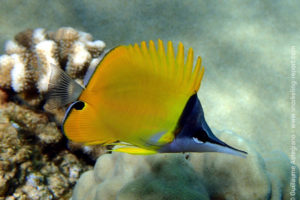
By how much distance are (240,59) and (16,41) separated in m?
2.61

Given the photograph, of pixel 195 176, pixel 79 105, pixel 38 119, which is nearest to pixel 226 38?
pixel 195 176

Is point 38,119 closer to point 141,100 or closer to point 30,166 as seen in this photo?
point 30,166

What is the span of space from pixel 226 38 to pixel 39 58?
2.22 m

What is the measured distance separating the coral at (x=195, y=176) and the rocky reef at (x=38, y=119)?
42 cm

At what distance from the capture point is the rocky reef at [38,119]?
191 cm

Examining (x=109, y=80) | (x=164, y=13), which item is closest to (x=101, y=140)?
(x=109, y=80)

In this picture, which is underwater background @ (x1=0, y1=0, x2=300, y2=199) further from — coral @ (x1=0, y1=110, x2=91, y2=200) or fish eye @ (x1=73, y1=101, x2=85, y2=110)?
fish eye @ (x1=73, y1=101, x2=85, y2=110)

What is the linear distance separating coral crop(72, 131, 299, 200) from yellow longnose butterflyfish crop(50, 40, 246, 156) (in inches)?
28.0

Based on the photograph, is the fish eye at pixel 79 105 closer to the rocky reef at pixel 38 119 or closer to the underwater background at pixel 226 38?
the rocky reef at pixel 38 119

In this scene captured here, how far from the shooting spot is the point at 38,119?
229cm

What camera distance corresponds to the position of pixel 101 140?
0.97 meters

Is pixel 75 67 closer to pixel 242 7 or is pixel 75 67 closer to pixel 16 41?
pixel 16 41

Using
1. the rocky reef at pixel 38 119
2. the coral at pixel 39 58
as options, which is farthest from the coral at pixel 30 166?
the coral at pixel 39 58

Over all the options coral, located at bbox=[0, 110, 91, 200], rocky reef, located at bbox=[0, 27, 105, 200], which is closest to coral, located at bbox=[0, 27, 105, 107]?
rocky reef, located at bbox=[0, 27, 105, 200]
